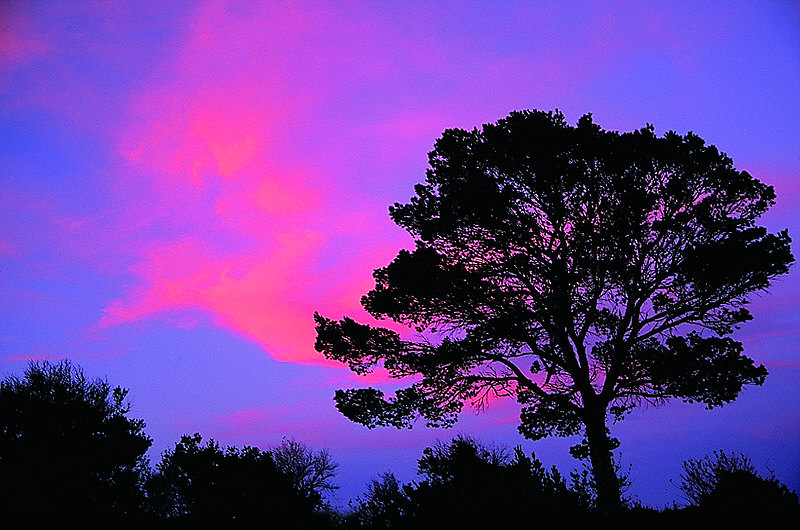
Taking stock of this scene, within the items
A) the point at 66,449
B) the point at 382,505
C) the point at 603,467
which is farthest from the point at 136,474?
the point at 603,467

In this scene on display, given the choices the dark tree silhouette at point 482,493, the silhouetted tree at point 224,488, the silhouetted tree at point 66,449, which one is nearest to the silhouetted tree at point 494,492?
the dark tree silhouette at point 482,493

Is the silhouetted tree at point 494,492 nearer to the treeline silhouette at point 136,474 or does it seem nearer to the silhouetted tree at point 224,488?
the treeline silhouette at point 136,474

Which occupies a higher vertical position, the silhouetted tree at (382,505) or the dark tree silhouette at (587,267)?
the dark tree silhouette at (587,267)

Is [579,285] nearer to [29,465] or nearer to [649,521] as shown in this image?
[649,521]

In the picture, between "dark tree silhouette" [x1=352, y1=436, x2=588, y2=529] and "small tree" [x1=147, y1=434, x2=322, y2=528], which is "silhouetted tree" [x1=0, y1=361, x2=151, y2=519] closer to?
"small tree" [x1=147, y1=434, x2=322, y2=528]

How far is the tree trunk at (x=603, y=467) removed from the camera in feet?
50.5

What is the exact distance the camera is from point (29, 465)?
2603cm

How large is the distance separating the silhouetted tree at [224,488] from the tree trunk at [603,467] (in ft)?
46.0

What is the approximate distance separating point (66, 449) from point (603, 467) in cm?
2403

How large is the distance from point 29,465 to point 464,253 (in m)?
22.1

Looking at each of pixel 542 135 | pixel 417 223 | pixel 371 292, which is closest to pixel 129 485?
pixel 371 292

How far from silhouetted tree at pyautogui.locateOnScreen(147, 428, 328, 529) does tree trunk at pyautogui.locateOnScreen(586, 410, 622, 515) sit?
46.0ft

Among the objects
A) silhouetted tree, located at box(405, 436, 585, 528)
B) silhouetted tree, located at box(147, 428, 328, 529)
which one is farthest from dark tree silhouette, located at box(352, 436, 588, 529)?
silhouetted tree, located at box(147, 428, 328, 529)

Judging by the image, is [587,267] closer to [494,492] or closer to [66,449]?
[494,492]
